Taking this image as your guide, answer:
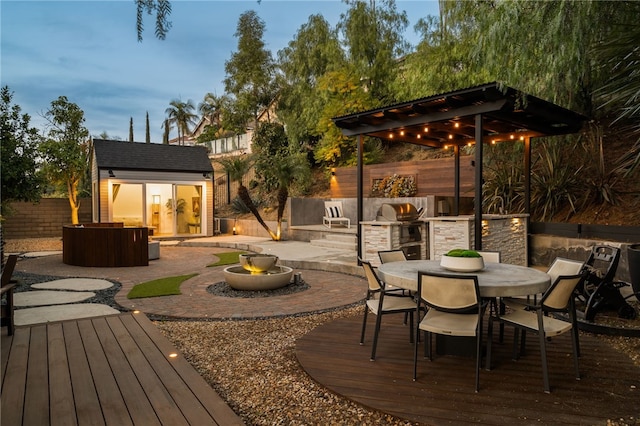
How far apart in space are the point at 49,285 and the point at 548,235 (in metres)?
8.99

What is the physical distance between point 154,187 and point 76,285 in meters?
9.06

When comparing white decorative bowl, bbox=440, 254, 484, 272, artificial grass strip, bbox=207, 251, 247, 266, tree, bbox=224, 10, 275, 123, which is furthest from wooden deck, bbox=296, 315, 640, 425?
tree, bbox=224, 10, 275, 123

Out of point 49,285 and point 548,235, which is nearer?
point 49,285

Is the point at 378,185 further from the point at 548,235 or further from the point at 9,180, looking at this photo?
the point at 9,180

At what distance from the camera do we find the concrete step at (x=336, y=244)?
1036 centimetres

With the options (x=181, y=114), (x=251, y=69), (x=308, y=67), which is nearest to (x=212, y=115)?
(x=181, y=114)

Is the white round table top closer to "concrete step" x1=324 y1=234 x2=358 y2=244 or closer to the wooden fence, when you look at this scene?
"concrete step" x1=324 y1=234 x2=358 y2=244

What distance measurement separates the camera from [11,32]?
267 centimetres

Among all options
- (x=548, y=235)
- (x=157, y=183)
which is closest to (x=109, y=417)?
(x=548, y=235)

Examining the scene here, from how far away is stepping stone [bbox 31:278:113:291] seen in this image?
259 inches

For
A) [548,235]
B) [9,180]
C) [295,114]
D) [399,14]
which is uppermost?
[399,14]

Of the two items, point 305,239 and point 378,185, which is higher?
point 378,185

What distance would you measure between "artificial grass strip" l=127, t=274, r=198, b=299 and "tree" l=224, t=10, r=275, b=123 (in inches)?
688

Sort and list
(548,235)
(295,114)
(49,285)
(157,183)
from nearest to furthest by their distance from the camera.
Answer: (49,285) < (548,235) < (157,183) < (295,114)
